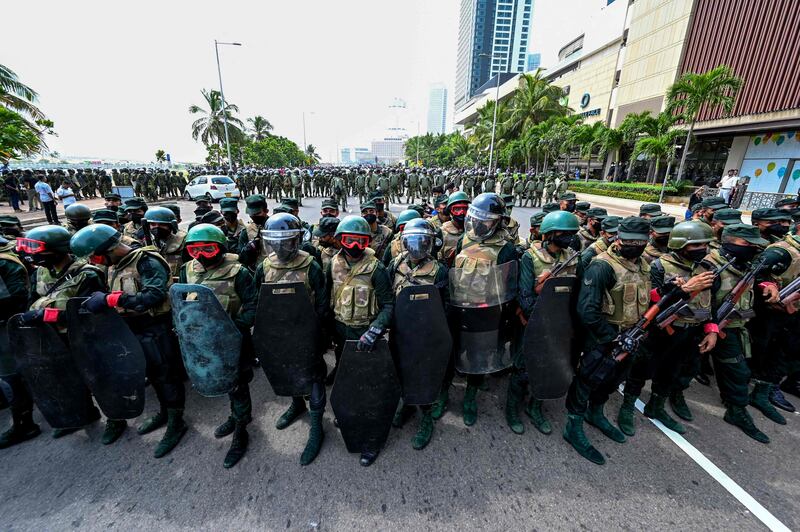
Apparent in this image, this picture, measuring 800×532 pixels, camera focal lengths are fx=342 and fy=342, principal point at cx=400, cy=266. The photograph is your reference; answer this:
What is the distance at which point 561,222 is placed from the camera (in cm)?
299

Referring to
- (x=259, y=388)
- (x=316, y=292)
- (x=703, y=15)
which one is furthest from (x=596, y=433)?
(x=703, y=15)

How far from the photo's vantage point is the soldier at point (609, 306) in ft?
8.78

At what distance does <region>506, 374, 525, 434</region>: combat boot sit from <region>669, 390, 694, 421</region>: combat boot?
157 centimetres

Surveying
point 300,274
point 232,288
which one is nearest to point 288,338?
point 300,274

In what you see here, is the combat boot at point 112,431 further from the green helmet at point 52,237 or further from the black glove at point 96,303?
the green helmet at point 52,237

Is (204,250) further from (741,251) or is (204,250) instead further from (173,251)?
(741,251)

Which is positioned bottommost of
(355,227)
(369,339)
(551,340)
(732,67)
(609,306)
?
(551,340)

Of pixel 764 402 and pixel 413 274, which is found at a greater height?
pixel 413 274

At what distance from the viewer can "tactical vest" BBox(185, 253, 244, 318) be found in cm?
279

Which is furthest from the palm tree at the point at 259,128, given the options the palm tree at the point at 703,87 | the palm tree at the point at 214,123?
the palm tree at the point at 703,87

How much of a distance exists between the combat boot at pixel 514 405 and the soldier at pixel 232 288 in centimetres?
236

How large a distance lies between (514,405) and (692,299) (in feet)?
5.73

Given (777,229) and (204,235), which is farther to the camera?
(777,229)

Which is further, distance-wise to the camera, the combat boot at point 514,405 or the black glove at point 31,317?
the combat boot at point 514,405
